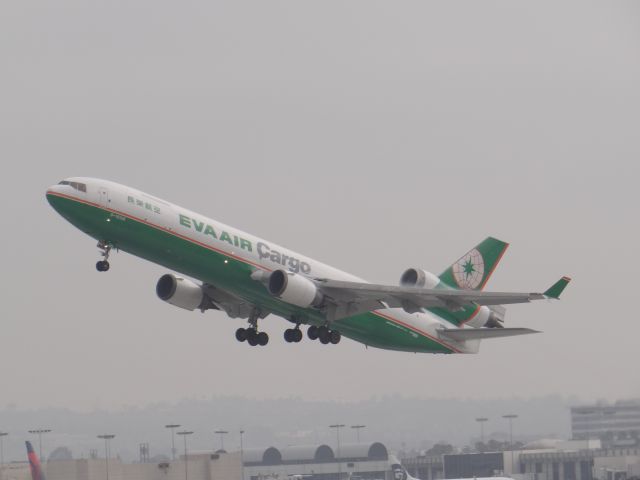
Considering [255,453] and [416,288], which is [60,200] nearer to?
[416,288]

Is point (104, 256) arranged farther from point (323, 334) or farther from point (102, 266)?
point (323, 334)

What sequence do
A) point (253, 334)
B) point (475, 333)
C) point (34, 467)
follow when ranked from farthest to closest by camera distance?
point (34, 467), point (475, 333), point (253, 334)

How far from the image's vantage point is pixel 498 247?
213 ft

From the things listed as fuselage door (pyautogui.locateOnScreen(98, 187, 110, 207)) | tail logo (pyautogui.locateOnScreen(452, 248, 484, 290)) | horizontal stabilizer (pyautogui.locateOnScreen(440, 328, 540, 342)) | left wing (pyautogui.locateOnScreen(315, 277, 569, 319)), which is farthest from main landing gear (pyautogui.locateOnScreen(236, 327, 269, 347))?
fuselage door (pyautogui.locateOnScreen(98, 187, 110, 207))

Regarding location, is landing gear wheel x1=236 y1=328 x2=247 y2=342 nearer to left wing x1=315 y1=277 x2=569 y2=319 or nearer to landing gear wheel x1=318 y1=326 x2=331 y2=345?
landing gear wheel x1=318 y1=326 x2=331 y2=345

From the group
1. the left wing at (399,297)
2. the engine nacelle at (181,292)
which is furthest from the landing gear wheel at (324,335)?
the engine nacelle at (181,292)

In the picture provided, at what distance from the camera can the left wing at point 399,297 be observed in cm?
5409

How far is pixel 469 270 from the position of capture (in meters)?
63.7

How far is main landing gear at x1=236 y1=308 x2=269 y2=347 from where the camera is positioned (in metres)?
59.4

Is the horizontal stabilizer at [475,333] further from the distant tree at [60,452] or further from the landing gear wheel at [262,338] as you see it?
the distant tree at [60,452]

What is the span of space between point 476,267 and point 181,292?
1677 centimetres

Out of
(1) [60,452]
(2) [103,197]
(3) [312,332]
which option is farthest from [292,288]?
(1) [60,452]

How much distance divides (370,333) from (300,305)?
6.20 meters

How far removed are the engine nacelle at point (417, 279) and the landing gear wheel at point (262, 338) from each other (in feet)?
24.6
